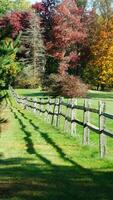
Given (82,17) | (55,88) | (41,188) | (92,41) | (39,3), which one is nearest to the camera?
(41,188)

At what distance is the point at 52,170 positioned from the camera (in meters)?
13.1

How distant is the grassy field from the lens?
411 inches

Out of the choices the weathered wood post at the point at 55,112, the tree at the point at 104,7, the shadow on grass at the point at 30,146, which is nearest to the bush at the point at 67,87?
the tree at the point at 104,7

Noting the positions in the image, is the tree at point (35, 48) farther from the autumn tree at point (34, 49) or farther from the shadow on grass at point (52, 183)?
the shadow on grass at point (52, 183)

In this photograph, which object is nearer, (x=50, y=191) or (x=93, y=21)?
(x=50, y=191)

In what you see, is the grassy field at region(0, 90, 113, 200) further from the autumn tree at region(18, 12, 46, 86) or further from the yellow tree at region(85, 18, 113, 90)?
the autumn tree at region(18, 12, 46, 86)

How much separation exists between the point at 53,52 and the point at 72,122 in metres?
59.6

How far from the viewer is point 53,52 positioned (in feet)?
264

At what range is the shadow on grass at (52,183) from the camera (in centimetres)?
1025

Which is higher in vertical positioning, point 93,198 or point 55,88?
point 93,198

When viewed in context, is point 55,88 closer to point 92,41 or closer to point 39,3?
point 92,41

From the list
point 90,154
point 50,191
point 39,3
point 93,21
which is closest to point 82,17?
point 93,21

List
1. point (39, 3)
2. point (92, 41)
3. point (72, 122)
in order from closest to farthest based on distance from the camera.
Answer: point (72, 122) < point (92, 41) < point (39, 3)

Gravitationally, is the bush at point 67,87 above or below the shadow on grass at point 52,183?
below
